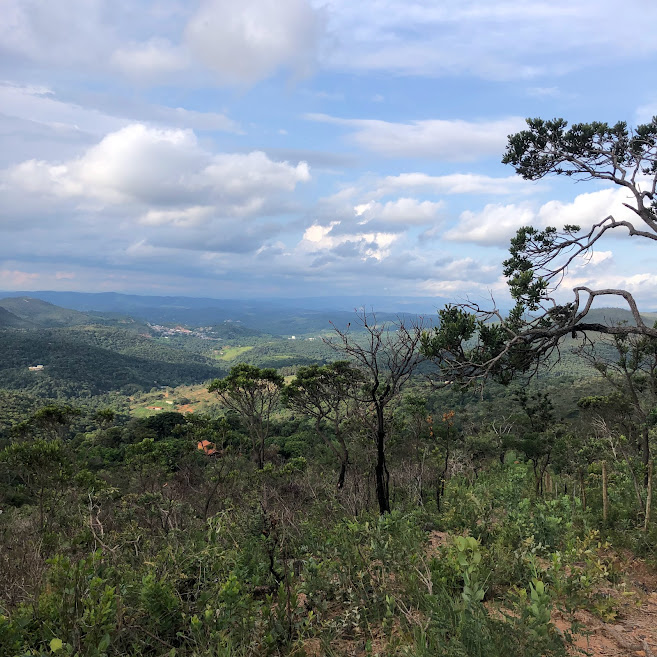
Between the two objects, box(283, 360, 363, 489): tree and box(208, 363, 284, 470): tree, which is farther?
box(208, 363, 284, 470): tree

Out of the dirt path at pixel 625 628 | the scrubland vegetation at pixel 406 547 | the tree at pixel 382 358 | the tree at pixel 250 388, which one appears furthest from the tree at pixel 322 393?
the dirt path at pixel 625 628

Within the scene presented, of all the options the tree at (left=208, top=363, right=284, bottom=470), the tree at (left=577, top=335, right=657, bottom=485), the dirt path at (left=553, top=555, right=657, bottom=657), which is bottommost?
the tree at (left=208, top=363, right=284, bottom=470)

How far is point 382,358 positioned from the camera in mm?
8703

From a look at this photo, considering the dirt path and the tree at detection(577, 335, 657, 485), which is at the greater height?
the tree at detection(577, 335, 657, 485)

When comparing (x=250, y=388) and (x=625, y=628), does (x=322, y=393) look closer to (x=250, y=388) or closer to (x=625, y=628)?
(x=250, y=388)

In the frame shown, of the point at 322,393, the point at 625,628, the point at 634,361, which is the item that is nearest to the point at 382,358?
the point at 625,628

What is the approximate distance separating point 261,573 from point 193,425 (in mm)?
14597

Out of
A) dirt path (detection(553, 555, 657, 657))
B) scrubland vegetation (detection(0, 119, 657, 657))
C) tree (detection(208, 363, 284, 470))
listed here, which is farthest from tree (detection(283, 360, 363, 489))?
dirt path (detection(553, 555, 657, 657))

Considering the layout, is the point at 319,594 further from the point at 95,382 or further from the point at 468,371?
the point at 95,382

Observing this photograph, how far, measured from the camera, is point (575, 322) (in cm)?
729

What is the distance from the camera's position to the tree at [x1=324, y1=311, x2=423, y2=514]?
802 cm

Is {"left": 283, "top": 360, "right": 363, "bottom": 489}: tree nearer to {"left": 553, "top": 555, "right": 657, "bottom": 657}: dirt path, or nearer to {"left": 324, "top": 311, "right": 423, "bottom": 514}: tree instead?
{"left": 324, "top": 311, "right": 423, "bottom": 514}: tree

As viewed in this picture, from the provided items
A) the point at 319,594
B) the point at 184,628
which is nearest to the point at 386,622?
the point at 319,594

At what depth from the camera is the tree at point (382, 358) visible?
802cm
